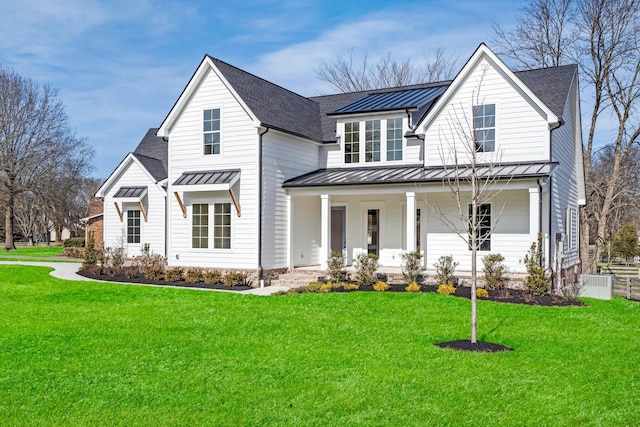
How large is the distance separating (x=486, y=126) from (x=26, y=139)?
34100mm

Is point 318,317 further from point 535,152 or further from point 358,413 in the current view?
point 535,152

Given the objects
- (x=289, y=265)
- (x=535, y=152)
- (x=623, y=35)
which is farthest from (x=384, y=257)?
(x=623, y=35)

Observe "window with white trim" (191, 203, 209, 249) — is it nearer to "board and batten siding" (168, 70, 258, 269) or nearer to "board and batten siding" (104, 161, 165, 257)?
"board and batten siding" (168, 70, 258, 269)

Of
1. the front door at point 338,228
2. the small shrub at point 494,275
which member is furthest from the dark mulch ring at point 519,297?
the front door at point 338,228

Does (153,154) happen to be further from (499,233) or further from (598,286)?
(598,286)

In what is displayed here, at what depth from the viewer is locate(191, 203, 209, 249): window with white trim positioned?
18.8 metres

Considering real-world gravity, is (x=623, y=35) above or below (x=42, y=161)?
above

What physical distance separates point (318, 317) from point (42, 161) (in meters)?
34.4

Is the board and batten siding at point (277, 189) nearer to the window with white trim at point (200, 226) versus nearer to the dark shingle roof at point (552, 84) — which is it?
the window with white trim at point (200, 226)

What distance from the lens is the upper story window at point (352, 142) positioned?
20172 mm

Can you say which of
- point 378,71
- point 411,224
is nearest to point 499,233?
point 411,224

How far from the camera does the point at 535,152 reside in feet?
54.4

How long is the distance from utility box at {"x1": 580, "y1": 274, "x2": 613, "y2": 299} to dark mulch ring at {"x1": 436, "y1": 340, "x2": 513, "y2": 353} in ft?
28.9

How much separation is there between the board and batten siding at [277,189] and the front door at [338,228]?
202 cm
